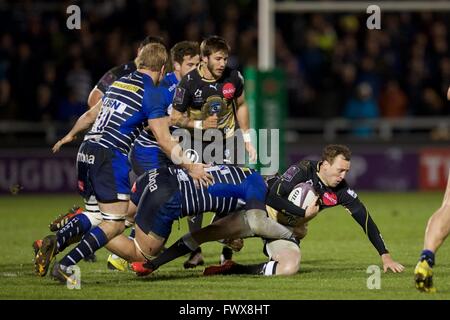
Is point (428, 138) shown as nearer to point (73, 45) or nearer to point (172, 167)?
point (73, 45)

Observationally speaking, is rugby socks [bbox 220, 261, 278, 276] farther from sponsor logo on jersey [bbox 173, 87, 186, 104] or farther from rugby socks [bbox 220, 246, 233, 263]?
sponsor logo on jersey [bbox 173, 87, 186, 104]

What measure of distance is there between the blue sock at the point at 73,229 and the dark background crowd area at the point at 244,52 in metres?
10.1

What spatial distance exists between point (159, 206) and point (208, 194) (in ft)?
1.41

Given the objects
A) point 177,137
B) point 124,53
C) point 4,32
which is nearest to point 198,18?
point 124,53

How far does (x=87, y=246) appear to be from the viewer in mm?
8945

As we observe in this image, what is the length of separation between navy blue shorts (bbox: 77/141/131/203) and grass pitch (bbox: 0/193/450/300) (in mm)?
724

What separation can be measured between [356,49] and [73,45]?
5.50m

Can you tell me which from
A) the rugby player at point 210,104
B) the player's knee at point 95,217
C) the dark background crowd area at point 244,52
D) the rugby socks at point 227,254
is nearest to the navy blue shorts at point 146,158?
the rugby player at point 210,104

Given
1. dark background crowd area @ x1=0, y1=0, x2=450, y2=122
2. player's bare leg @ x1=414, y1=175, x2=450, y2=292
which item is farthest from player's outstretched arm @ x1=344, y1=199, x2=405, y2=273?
dark background crowd area @ x1=0, y1=0, x2=450, y2=122

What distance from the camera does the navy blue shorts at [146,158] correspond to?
→ 34.9ft

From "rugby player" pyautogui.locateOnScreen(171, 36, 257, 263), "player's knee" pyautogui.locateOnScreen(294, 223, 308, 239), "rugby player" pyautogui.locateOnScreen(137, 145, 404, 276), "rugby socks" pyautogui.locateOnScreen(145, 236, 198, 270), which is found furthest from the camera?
"rugby player" pyautogui.locateOnScreen(171, 36, 257, 263)

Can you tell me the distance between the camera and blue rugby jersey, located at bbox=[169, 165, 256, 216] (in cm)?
916

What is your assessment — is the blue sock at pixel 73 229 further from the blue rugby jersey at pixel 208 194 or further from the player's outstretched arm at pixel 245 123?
the player's outstretched arm at pixel 245 123

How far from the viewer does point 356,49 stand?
70.2 ft
